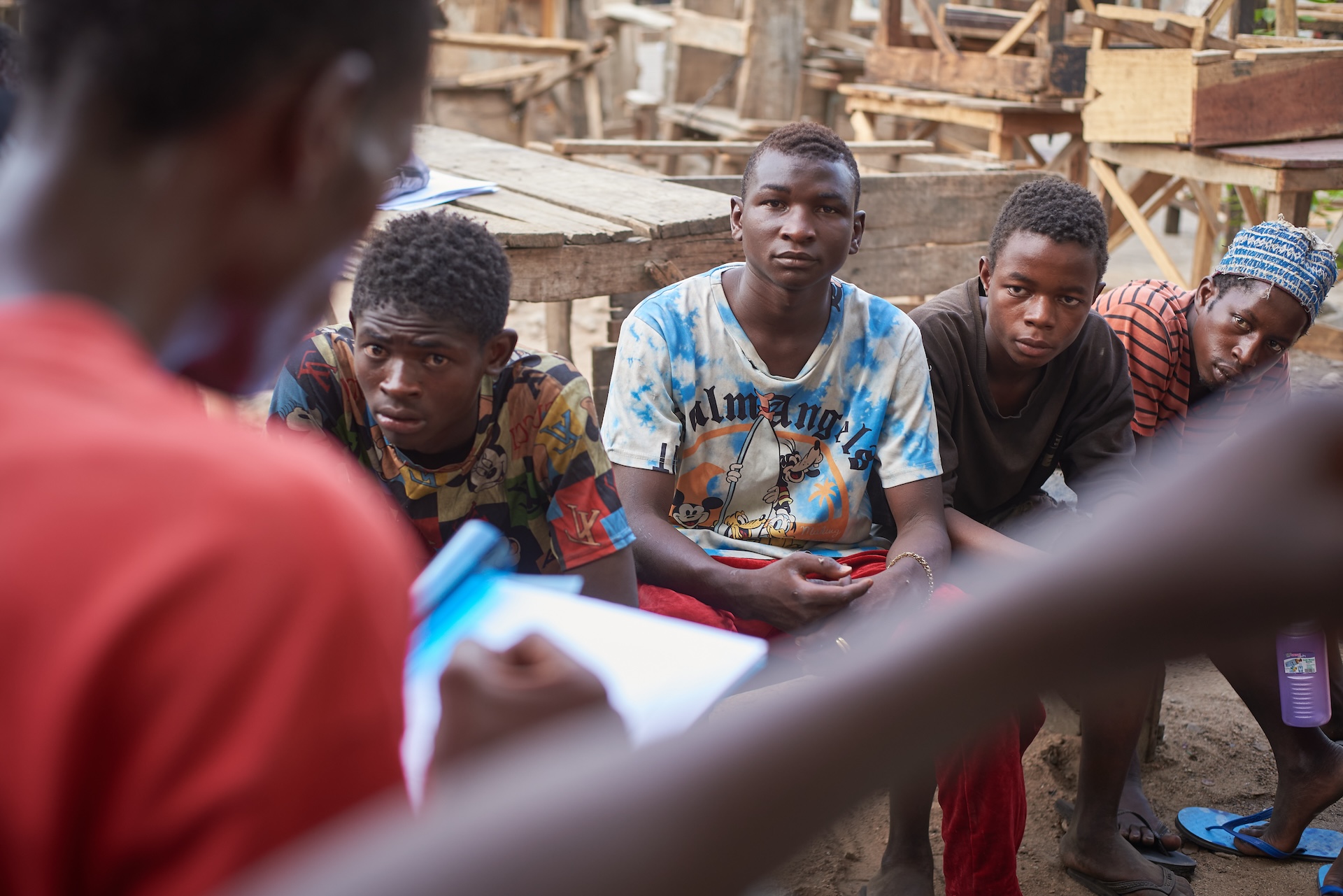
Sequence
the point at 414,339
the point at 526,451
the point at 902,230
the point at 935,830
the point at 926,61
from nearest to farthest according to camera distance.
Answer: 1. the point at 414,339
2. the point at 526,451
3. the point at 935,830
4. the point at 902,230
5. the point at 926,61

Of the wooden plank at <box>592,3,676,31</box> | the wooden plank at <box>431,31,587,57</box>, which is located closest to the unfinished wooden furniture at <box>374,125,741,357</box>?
the wooden plank at <box>431,31,587,57</box>

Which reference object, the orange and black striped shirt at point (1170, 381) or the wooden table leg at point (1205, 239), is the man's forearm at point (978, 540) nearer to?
the orange and black striped shirt at point (1170, 381)

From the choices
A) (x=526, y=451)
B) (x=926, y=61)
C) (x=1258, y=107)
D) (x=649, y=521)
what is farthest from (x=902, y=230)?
(x=926, y=61)

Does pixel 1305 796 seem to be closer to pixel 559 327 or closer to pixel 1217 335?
pixel 1217 335

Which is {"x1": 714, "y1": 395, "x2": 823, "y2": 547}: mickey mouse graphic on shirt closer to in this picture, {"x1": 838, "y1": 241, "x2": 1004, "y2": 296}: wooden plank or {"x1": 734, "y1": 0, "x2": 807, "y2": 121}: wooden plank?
{"x1": 838, "y1": 241, "x2": 1004, "y2": 296}: wooden plank

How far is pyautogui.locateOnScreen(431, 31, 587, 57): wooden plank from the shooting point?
892 centimetres

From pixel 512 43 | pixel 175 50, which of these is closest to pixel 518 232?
pixel 175 50

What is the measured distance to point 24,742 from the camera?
20.1 inches

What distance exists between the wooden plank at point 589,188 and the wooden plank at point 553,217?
0.08m

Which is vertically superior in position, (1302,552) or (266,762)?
(1302,552)

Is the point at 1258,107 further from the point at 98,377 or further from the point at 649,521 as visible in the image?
the point at 98,377

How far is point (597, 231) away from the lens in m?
3.18

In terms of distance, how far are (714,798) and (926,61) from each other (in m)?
7.28

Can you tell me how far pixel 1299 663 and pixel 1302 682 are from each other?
5 cm
